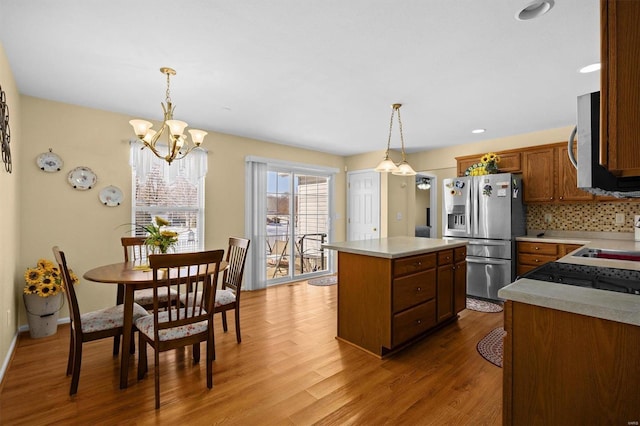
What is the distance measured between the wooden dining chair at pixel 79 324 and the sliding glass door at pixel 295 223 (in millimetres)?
2983

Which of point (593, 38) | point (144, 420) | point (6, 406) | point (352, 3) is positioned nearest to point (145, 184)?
point (6, 406)

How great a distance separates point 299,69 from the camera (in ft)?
8.47

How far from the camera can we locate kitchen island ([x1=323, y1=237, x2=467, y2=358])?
2562 millimetres

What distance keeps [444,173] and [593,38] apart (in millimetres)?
4827

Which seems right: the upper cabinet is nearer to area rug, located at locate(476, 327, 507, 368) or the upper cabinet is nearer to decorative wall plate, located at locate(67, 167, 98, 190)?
area rug, located at locate(476, 327, 507, 368)

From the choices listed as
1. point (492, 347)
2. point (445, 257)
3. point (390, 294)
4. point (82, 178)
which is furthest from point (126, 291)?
point (492, 347)

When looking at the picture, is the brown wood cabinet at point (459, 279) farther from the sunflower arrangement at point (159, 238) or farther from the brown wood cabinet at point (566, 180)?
the sunflower arrangement at point (159, 238)

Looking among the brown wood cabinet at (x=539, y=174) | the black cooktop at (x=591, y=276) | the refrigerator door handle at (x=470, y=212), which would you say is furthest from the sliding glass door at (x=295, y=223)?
the black cooktop at (x=591, y=276)

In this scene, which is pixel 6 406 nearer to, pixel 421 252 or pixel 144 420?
pixel 144 420

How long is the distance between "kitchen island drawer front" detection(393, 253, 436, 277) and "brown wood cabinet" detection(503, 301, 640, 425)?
1351 mm

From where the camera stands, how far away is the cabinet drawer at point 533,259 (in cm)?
392

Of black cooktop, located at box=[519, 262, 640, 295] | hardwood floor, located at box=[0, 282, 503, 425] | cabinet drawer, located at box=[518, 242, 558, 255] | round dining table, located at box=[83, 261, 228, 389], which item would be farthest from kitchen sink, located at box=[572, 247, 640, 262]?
round dining table, located at box=[83, 261, 228, 389]

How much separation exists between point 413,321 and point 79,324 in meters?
2.56

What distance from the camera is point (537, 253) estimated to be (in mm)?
3971
